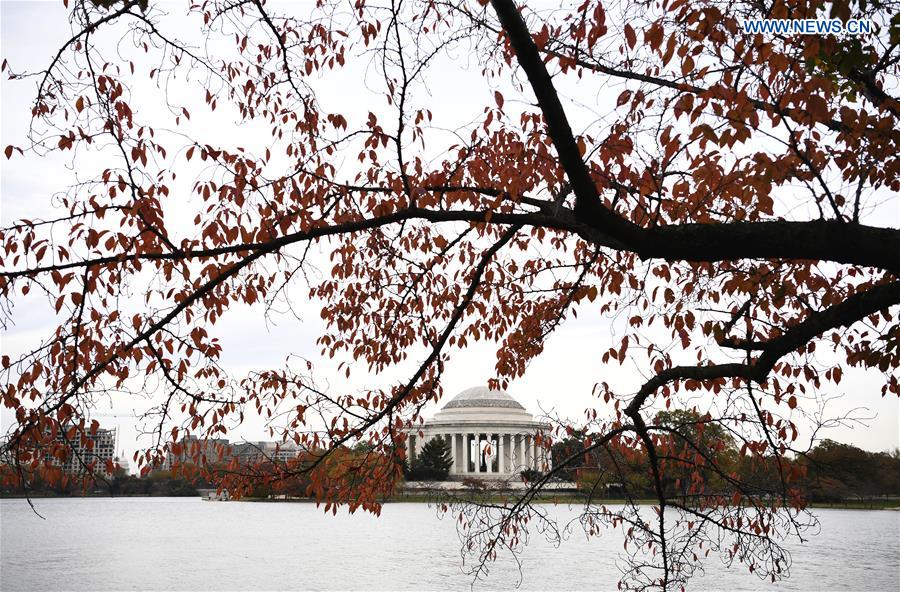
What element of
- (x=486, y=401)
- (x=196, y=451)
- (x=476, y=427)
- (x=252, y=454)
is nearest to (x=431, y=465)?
(x=476, y=427)

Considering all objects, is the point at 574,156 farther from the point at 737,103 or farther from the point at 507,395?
the point at 507,395

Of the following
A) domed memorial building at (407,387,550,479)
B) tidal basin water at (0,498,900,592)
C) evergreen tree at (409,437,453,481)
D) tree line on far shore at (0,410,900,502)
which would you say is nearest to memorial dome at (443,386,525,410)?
domed memorial building at (407,387,550,479)

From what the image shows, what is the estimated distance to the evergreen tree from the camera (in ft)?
283

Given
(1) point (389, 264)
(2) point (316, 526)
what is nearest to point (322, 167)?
(1) point (389, 264)

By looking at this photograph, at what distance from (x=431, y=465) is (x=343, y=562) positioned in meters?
62.2

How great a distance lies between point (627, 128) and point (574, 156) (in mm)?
2494

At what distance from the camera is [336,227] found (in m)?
5.82

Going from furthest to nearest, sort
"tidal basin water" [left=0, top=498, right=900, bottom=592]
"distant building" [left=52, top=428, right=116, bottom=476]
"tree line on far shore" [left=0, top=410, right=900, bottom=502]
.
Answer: "tidal basin water" [left=0, top=498, right=900, bottom=592] → "tree line on far shore" [left=0, top=410, right=900, bottom=502] → "distant building" [left=52, top=428, right=116, bottom=476]

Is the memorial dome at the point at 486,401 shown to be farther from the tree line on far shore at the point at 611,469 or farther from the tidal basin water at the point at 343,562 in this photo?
the tree line on far shore at the point at 611,469

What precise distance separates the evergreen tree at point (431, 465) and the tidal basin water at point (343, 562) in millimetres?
45141

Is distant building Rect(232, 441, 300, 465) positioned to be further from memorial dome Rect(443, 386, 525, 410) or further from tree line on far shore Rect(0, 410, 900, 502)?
memorial dome Rect(443, 386, 525, 410)

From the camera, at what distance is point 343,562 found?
2639 cm

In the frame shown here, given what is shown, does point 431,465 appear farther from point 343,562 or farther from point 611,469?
point 611,469

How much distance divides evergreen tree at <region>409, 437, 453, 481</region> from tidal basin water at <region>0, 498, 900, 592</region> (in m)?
45.1
